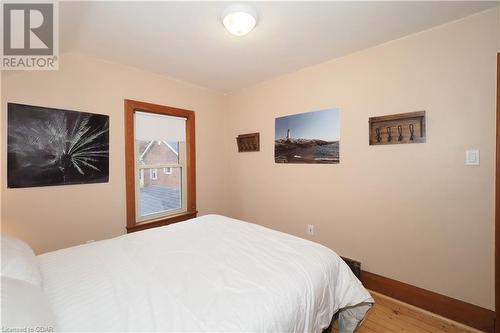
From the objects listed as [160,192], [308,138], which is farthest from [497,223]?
[160,192]

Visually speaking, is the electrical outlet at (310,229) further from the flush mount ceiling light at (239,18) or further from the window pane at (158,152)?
the flush mount ceiling light at (239,18)

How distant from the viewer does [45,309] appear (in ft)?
2.59

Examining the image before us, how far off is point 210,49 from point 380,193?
210 centimetres

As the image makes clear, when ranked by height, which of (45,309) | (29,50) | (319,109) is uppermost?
(29,50)

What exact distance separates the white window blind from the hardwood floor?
261 centimetres

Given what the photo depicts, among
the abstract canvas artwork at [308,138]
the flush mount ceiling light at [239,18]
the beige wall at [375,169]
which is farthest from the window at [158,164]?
the flush mount ceiling light at [239,18]

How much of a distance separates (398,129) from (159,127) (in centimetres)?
258

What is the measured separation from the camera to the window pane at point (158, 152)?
8.91 feet

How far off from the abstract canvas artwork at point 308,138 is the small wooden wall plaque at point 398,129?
1.19 ft

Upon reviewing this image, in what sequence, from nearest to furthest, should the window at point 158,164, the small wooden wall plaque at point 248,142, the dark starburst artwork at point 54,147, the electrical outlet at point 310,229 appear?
the dark starburst artwork at point 54,147 < the window at point 158,164 < the electrical outlet at point 310,229 < the small wooden wall plaque at point 248,142

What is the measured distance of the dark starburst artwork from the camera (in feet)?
5.95

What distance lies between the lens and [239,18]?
62.5 inches

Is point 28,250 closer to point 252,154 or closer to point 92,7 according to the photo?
point 92,7

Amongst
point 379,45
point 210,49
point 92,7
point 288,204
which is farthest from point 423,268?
point 92,7
